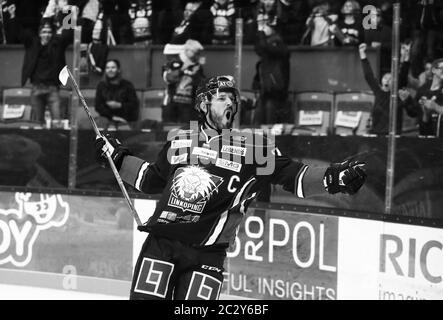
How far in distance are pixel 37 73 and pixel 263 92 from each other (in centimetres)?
207

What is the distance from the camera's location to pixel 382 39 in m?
6.16

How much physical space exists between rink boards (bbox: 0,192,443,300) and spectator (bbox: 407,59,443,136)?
2.00ft

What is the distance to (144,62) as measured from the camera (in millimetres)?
7500

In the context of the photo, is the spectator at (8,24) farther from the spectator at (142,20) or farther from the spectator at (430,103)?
the spectator at (430,103)

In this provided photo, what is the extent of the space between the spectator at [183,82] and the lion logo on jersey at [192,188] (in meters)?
2.69

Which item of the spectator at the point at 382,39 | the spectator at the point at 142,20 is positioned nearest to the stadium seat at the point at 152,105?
the spectator at the point at 142,20

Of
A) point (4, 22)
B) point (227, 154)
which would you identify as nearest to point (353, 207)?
point (227, 154)

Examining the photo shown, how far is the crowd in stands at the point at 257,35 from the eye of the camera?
19.8 feet

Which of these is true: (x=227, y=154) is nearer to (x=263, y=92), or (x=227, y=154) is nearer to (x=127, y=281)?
(x=263, y=92)

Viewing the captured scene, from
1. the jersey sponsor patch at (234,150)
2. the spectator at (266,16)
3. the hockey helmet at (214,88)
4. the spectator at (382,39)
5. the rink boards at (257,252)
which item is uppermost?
the spectator at (266,16)

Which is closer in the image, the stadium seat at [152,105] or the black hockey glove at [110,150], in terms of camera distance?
the black hockey glove at [110,150]

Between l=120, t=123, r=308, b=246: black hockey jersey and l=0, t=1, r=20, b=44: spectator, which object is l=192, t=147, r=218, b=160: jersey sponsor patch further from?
l=0, t=1, r=20, b=44: spectator

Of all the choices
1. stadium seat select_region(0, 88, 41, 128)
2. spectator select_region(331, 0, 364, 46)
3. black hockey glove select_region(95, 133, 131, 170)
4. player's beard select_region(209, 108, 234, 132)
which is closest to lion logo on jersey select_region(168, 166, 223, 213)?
player's beard select_region(209, 108, 234, 132)

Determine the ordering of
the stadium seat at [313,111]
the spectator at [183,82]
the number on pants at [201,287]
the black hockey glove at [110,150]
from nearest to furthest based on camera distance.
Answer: the number on pants at [201,287]
the black hockey glove at [110,150]
the stadium seat at [313,111]
the spectator at [183,82]
